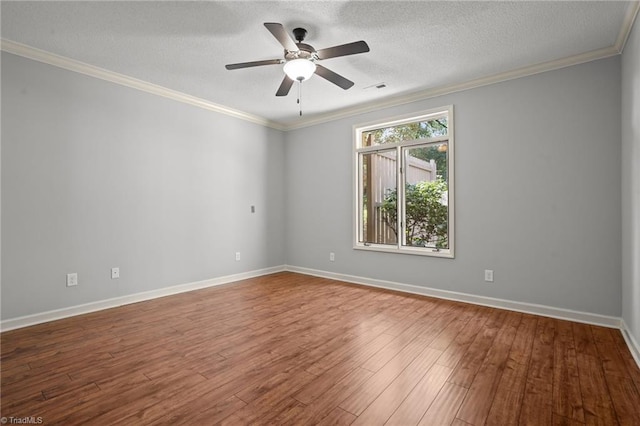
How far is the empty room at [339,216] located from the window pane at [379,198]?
37 mm

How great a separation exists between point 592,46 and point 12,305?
239 inches

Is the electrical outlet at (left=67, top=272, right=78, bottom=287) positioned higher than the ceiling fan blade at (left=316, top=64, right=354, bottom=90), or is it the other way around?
the ceiling fan blade at (left=316, top=64, right=354, bottom=90)

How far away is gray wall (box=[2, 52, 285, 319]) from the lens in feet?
9.86

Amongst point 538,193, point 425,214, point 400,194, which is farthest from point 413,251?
point 538,193

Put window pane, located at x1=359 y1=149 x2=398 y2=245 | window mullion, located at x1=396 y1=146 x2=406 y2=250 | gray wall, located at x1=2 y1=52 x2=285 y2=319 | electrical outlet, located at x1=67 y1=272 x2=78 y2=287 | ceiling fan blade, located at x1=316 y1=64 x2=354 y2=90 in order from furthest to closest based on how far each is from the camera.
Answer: window pane, located at x1=359 y1=149 x2=398 y2=245 → window mullion, located at x1=396 y1=146 x2=406 y2=250 → electrical outlet, located at x1=67 y1=272 x2=78 y2=287 → gray wall, located at x1=2 y1=52 x2=285 y2=319 → ceiling fan blade, located at x1=316 y1=64 x2=354 y2=90

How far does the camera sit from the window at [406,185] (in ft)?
13.6

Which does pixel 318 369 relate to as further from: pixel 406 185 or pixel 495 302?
pixel 406 185

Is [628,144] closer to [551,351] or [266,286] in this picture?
[551,351]

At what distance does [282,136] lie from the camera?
587cm

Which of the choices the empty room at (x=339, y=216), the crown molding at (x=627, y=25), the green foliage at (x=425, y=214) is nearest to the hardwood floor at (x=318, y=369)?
the empty room at (x=339, y=216)

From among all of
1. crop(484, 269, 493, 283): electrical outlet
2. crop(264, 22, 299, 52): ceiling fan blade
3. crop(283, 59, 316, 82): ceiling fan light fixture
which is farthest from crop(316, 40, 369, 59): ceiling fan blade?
crop(484, 269, 493, 283): electrical outlet

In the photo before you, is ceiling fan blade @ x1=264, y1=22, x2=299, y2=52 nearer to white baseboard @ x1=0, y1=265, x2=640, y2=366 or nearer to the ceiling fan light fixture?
the ceiling fan light fixture

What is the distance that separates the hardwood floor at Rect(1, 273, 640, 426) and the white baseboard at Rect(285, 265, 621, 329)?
0.13 meters

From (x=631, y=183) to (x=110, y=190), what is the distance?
16.9 feet
